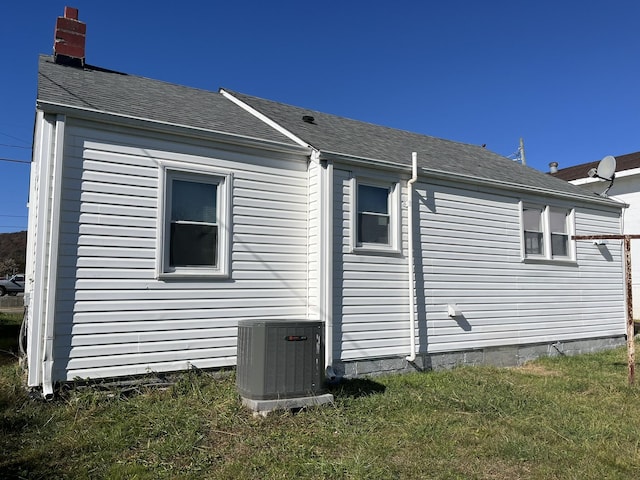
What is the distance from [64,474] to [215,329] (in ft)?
9.29

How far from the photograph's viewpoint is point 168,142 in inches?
251

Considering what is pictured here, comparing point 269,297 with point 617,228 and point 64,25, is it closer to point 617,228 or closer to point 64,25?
point 64,25

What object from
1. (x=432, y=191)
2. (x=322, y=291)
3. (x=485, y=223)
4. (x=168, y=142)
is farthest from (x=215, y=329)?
(x=485, y=223)

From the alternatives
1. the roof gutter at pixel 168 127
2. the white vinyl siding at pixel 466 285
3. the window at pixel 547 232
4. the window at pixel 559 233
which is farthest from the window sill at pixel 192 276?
the window at pixel 559 233

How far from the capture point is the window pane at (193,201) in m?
6.45

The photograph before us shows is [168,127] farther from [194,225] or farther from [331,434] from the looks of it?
[331,434]

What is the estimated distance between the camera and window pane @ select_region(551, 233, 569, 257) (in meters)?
10.2

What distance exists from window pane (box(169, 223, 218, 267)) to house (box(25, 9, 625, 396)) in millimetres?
18

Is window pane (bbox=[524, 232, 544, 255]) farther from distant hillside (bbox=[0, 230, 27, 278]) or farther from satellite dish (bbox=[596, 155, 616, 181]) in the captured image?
distant hillside (bbox=[0, 230, 27, 278])

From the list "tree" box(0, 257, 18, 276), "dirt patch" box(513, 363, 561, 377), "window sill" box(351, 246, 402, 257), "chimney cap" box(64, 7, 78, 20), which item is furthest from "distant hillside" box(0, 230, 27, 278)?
"dirt patch" box(513, 363, 561, 377)

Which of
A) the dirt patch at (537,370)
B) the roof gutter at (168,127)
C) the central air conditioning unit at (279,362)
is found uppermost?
the roof gutter at (168,127)

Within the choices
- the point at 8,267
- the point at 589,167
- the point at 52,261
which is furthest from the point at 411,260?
the point at 8,267

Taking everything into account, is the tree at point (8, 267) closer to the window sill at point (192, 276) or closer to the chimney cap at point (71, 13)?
the chimney cap at point (71, 13)

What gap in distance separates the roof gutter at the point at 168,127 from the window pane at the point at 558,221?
5.67 m
